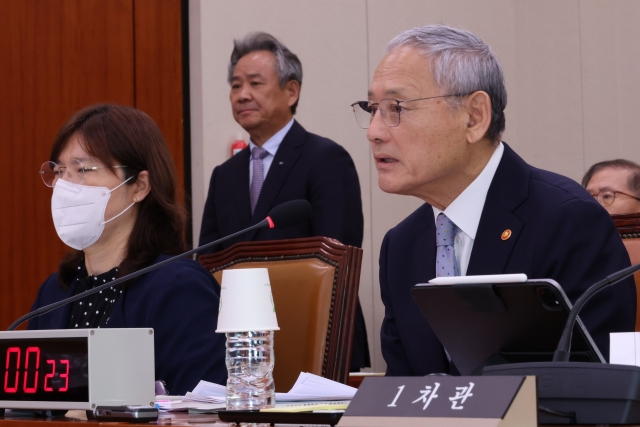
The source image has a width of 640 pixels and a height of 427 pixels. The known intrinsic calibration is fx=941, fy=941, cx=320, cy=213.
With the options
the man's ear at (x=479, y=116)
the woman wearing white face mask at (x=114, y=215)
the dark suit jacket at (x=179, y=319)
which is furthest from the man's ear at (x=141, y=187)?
the man's ear at (x=479, y=116)

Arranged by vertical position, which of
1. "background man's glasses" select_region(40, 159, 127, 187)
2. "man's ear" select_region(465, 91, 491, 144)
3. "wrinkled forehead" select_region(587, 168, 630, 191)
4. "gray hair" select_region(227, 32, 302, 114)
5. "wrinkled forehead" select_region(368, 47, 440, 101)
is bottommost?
"wrinkled forehead" select_region(587, 168, 630, 191)

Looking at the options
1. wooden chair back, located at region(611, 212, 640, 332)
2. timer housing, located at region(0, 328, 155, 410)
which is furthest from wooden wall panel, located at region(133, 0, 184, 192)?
timer housing, located at region(0, 328, 155, 410)

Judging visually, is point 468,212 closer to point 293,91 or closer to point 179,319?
point 179,319

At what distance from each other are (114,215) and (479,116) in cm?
94

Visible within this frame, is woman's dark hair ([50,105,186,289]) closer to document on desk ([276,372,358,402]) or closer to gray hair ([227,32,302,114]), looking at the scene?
document on desk ([276,372,358,402])

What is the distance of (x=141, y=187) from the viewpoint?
240 centimetres

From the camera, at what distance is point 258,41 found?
3.87 m

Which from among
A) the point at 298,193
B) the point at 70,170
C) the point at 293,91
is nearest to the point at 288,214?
the point at 70,170

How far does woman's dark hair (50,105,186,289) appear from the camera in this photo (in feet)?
7.68

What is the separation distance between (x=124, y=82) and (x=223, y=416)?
3.51 m

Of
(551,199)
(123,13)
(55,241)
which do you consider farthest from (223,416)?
(123,13)

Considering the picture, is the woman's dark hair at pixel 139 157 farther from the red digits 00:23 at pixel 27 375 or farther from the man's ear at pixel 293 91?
the man's ear at pixel 293 91

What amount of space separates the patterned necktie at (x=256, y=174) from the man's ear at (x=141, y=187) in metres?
1.29

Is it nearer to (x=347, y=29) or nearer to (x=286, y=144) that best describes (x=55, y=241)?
(x=286, y=144)
